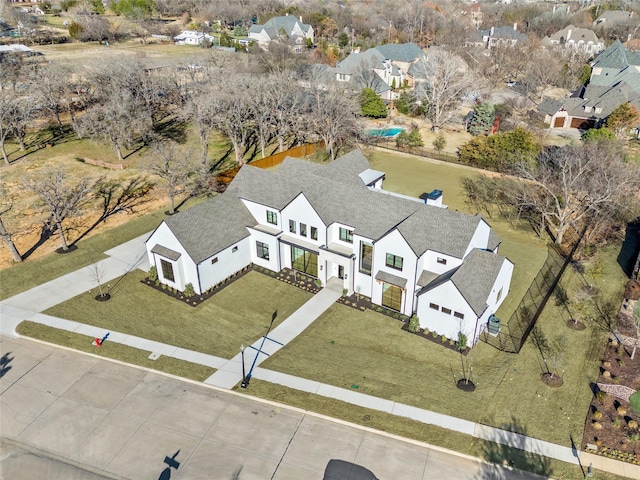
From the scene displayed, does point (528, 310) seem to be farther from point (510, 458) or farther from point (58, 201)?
point (58, 201)

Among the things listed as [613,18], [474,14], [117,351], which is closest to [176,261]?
[117,351]

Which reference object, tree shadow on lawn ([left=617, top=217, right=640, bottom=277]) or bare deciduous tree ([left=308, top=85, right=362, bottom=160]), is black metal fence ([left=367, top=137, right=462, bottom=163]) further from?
tree shadow on lawn ([left=617, top=217, right=640, bottom=277])

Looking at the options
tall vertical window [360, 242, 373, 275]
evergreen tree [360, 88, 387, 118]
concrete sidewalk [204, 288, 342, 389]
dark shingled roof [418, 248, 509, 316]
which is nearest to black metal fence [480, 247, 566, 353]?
dark shingled roof [418, 248, 509, 316]

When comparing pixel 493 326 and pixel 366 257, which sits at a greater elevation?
pixel 366 257

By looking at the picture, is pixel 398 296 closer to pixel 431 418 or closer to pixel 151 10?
pixel 431 418

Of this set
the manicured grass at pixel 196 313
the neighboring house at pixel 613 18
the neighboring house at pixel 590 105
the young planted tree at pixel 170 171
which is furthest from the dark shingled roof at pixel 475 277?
the neighboring house at pixel 613 18
